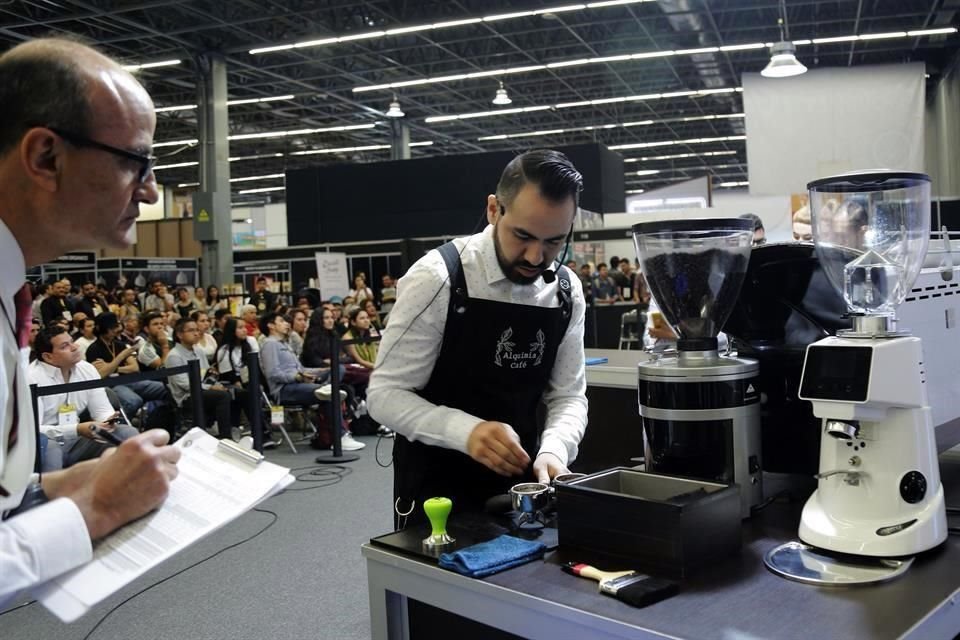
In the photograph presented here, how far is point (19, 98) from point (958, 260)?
186 cm

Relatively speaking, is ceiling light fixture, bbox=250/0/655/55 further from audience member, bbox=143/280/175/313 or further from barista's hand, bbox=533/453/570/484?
barista's hand, bbox=533/453/570/484

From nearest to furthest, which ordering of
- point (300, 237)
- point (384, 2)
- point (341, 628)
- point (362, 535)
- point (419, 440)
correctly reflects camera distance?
point (419, 440) → point (341, 628) → point (362, 535) → point (384, 2) → point (300, 237)

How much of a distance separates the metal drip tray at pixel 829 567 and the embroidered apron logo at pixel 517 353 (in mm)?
732

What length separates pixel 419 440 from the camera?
69.9 inches

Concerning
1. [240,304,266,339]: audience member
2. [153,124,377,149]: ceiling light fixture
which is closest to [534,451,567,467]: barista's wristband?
[240,304,266,339]: audience member

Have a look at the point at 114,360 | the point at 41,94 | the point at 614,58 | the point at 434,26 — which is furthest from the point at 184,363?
the point at 614,58

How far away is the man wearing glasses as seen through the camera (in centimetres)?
92

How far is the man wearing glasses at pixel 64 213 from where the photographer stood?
92 centimetres

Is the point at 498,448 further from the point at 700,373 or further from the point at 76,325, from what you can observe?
the point at 76,325

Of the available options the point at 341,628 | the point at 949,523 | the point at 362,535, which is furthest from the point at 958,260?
the point at 362,535

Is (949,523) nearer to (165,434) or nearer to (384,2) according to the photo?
(165,434)

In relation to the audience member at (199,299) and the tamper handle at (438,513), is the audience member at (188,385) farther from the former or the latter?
the tamper handle at (438,513)

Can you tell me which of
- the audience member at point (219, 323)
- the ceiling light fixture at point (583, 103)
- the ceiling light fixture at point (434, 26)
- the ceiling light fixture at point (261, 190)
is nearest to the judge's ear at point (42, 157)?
the audience member at point (219, 323)

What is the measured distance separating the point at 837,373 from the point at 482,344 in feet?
2.59
